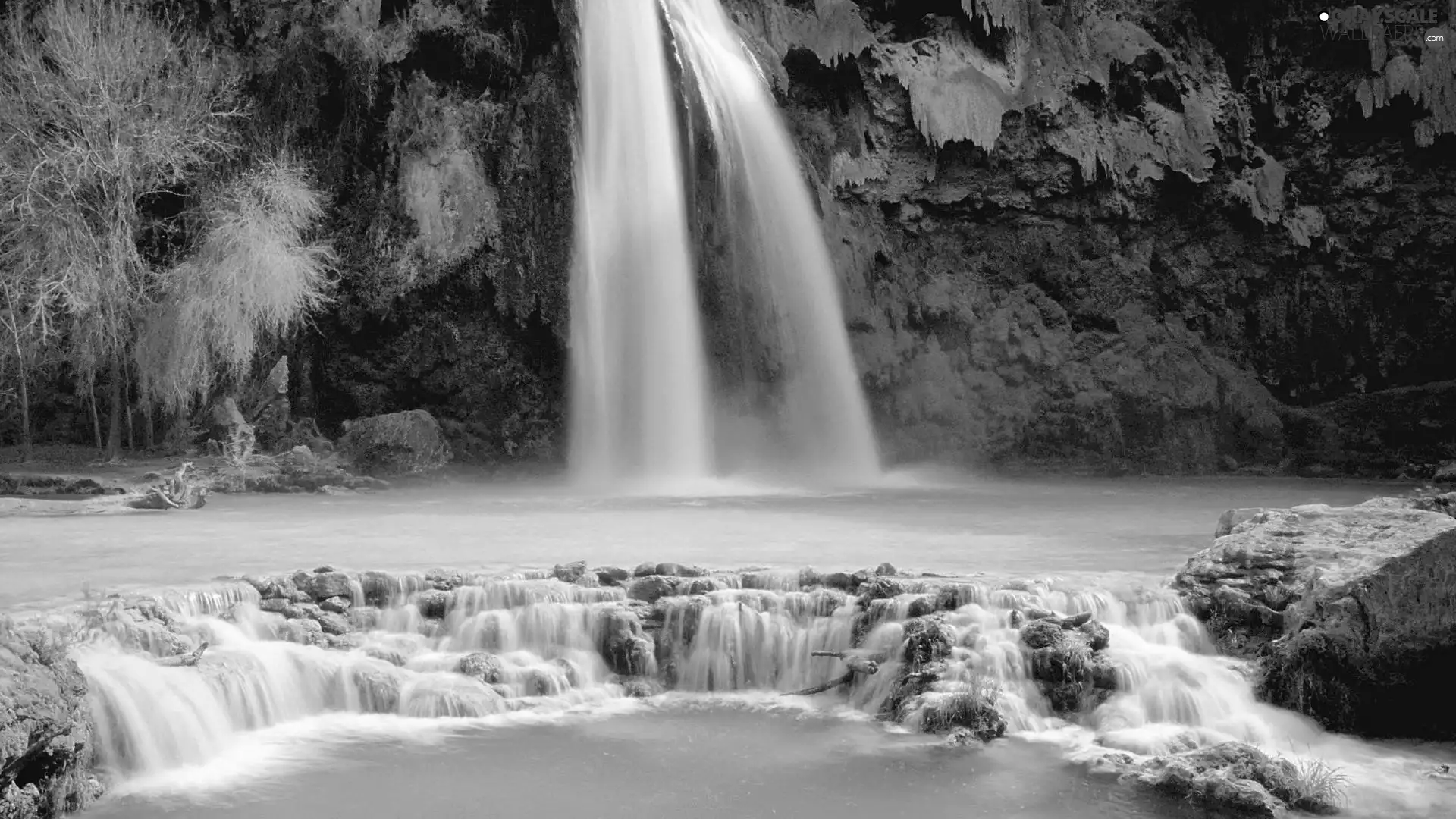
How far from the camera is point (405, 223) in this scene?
19391mm

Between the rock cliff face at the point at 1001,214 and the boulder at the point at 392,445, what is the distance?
4.92 feet

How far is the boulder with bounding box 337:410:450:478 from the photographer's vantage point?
57.3 ft

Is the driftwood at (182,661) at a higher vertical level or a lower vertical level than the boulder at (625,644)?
higher

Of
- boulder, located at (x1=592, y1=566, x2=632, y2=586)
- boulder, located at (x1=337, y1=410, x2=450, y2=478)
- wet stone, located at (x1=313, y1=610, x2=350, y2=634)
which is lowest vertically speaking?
wet stone, located at (x1=313, y1=610, x2=350, y2=634)

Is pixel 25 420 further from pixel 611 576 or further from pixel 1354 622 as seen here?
pixel 1354 622

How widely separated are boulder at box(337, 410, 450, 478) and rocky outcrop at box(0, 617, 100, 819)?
37.3ft

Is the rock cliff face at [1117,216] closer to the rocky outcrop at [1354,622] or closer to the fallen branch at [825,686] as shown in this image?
the rocky outcrop at [1354,622]

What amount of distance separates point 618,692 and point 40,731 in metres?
3.29

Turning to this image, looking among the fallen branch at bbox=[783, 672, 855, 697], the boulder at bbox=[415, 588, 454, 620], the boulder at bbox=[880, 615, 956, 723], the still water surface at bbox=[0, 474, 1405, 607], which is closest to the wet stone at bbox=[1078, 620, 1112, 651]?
the boulder at bbox=[880, 615, 956, 723]

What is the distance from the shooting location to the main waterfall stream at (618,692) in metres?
6.15

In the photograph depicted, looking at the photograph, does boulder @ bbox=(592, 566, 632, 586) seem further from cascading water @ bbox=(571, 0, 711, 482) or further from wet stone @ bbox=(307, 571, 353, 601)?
cascading water @ bbox=(571, 0, 711, 482)

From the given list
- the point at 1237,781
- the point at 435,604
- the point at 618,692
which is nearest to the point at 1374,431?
the point at 1237,781

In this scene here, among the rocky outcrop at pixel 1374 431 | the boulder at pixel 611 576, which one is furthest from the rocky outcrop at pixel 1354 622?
the rocky outcrop at pixel 1374 431

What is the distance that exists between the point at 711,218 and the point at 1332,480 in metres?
10.1
